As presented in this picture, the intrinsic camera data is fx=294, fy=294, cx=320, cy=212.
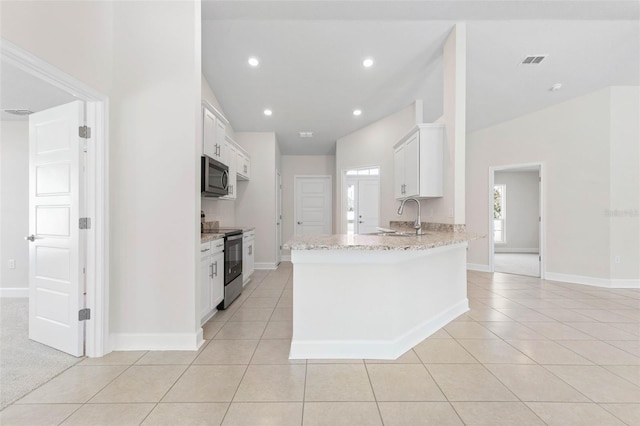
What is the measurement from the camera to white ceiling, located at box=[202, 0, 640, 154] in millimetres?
3252

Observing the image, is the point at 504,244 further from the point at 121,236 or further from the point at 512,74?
the point at 121,236

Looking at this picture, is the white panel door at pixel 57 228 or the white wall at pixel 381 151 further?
the white wall at pixel 381 151

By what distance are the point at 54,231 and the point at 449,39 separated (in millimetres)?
4602

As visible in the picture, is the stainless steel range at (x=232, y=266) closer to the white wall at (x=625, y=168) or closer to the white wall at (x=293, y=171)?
the white wall at (x=293, y=171)

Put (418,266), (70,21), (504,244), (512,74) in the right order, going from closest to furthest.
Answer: (70,21) < (418,266) < (512,74) < (504,244)

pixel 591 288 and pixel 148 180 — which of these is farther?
pixel 591 288

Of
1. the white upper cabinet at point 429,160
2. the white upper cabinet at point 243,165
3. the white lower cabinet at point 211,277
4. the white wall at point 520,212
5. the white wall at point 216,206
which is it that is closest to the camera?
the white lower cabinet at point 211,277

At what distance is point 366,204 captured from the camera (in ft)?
24.0

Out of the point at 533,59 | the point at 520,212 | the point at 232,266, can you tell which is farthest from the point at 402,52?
the point at 520,212

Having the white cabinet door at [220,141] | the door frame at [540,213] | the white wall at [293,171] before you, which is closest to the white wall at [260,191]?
the white wall at [293,171]

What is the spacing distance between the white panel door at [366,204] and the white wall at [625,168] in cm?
418

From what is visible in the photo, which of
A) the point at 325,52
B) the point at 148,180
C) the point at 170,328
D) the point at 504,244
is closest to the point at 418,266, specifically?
the point at 170,328

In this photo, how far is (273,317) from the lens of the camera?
3.27 m

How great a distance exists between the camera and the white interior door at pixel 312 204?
7.63m
